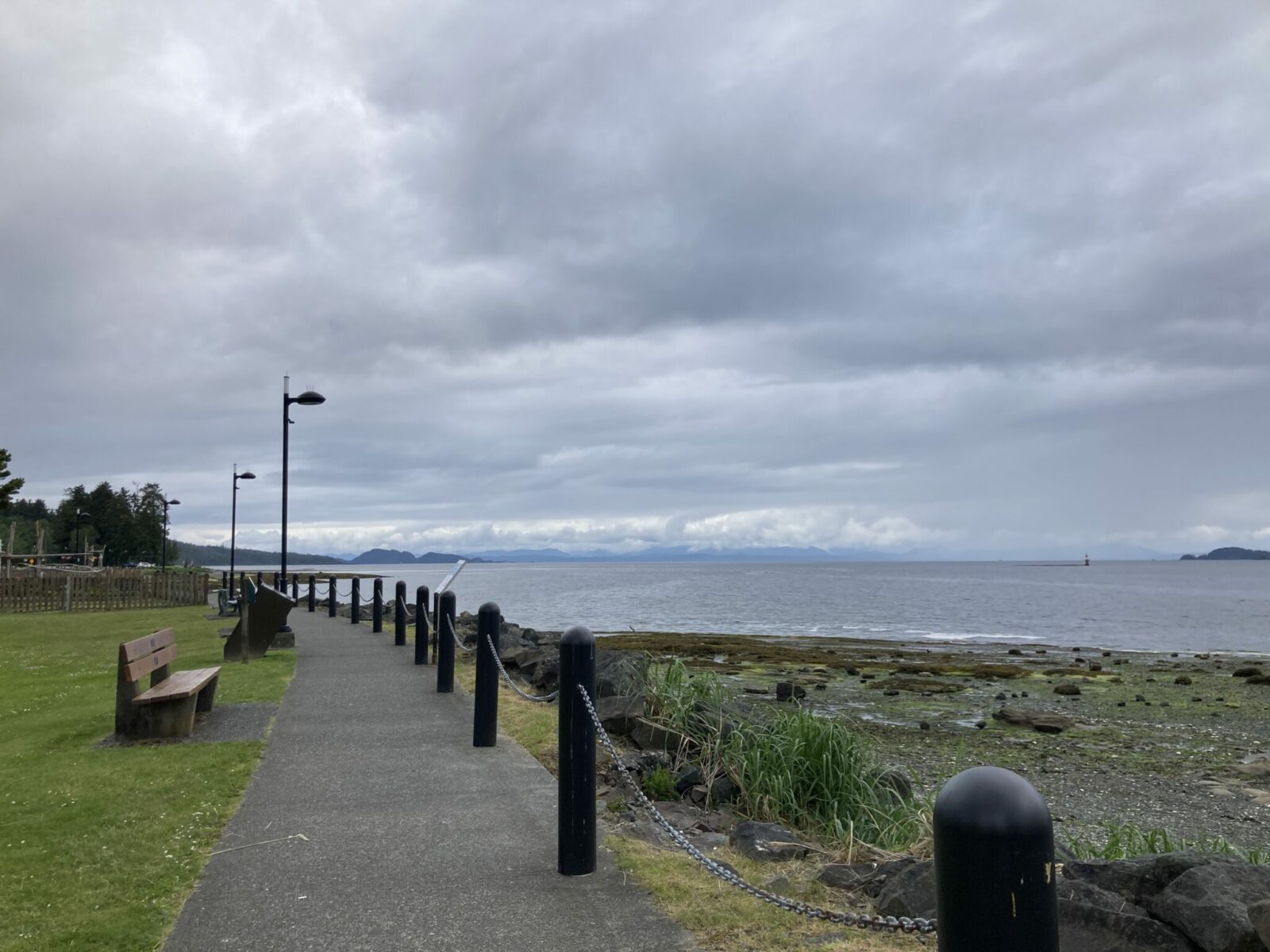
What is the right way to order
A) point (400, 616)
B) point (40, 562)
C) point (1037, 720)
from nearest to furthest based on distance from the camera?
point (400, 616)
point (1037, 720)
point (40, 562)

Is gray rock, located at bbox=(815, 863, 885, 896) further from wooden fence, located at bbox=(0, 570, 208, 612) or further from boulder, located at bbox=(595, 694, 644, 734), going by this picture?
wooden fence, located at bbox=(0, 570, 208, 612)

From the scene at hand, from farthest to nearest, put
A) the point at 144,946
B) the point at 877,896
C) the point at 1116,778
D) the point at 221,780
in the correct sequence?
the point at 1116,778 → the point at 221,780 → the point at 877,896 → the point at 144,946

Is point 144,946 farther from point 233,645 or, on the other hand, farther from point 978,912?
point 233,645

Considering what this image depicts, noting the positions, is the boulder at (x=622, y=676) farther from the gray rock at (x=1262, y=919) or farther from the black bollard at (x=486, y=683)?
the gray rock at (x=1262, y=919)

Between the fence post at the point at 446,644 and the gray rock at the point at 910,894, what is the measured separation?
7189mm

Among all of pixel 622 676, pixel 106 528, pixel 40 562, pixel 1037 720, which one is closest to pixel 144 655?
pixel 622 676

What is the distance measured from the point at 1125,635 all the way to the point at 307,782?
46353 mm

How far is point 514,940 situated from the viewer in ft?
12.9

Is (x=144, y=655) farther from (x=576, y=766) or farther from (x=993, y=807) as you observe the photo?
(x=993, y=807)

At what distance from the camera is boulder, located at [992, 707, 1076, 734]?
16844mm

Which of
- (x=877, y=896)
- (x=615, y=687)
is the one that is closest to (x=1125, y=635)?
(x=615, y=687)

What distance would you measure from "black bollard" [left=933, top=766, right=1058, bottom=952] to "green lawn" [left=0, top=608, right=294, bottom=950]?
345 centimetres

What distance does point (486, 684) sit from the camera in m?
7.88

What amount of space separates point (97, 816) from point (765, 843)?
13.4ft
